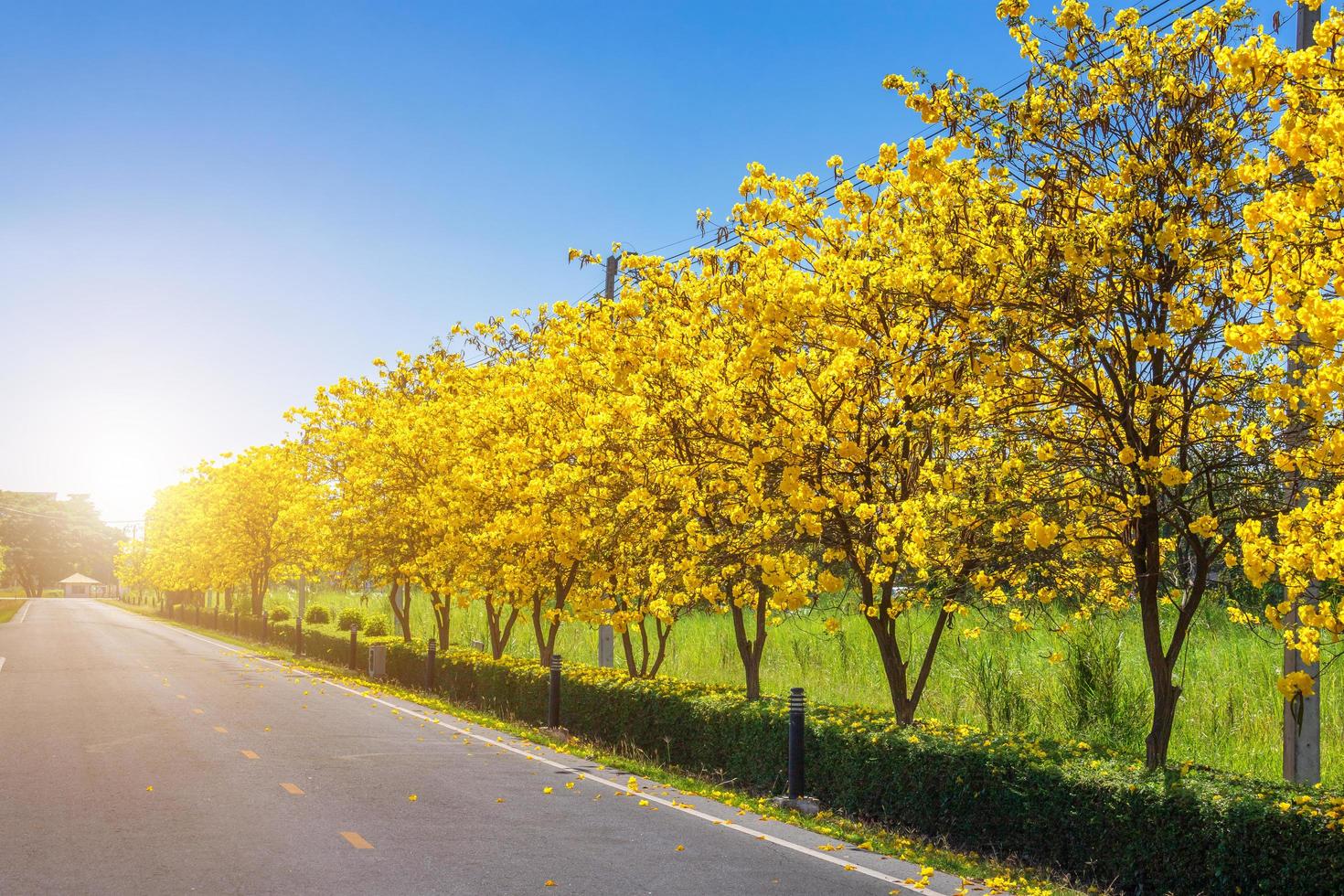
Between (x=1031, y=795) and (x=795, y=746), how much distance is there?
3093 millimetres

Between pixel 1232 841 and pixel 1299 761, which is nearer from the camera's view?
pixel 1232 841

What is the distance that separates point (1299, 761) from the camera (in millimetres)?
9062

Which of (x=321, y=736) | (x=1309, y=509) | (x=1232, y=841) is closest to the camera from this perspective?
(x=1309, y=509)

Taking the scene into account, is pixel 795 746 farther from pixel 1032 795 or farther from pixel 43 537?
pixel 43 537

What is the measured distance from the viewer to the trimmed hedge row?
7496 millimetres

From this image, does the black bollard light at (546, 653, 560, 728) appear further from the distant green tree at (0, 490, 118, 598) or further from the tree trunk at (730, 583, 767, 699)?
the distant green tree at (0, 490, 118, 598)

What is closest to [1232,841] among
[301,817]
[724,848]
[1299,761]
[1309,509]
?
[1299,761]

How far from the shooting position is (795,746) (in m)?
11.9

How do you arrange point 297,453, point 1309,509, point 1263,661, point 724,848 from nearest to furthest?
point 1309,509
point 724,848
point 1263,661
point 297,453

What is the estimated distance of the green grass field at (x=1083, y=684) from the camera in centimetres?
1437

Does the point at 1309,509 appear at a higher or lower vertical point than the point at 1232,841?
higher

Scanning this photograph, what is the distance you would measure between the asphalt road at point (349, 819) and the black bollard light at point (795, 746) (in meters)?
0.76

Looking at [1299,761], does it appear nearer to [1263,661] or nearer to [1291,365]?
[1291,365]

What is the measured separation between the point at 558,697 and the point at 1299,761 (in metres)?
11.2
